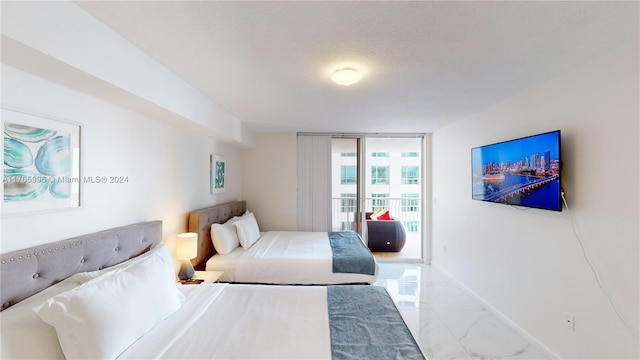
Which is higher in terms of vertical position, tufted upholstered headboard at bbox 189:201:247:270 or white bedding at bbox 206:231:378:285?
tufted upholstered headboard at bbox 189:201:247:270

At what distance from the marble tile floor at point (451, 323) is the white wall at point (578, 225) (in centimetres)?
17

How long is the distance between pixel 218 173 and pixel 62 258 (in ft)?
7.66

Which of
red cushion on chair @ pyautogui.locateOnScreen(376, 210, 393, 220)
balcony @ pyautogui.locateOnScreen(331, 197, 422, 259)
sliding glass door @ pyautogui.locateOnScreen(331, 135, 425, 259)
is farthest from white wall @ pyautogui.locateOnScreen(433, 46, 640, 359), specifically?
red cushion on chair @ pyautogui.locateOnScreen(376, 210, 393, 220)

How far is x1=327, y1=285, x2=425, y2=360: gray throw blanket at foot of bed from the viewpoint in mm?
1328

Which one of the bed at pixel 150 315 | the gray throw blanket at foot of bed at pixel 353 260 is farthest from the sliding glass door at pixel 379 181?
the bed at pixel 150 315

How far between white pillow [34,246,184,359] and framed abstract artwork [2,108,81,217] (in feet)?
1.67

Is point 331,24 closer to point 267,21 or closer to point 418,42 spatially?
point 267,21

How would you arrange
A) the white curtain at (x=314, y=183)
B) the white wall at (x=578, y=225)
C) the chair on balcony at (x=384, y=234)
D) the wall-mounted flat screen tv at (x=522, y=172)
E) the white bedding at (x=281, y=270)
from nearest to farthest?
the white wall at (x=578, y=225) → the wall-mounted flat screen tv at (x=522, y=172) → the white bedding at (x=281, y=270) → the white curtain at (x=314, y=183) → the chair on balcony at (x=384, y=234)

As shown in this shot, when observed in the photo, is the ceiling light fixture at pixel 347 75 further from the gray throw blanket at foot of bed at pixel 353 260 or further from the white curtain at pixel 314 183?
the white curtain at pixel 314 183

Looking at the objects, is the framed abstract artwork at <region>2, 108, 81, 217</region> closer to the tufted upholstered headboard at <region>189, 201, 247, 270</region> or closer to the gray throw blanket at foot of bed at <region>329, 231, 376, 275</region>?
the tufted upholstered headboard at <region>189, 201, 247, 270</region>

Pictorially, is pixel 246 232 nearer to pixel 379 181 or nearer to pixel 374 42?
pixel 374 42

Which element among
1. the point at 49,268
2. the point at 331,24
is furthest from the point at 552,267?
the point at 49,268

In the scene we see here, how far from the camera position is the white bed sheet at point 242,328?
1.31 meters

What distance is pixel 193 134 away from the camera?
9.74 feet
